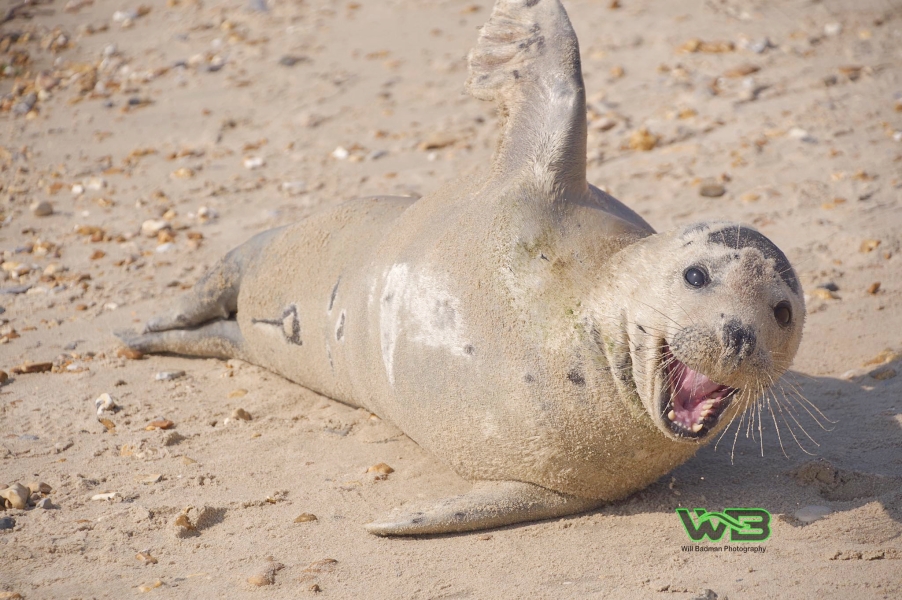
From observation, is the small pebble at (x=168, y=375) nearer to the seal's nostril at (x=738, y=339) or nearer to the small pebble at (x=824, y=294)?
the seal's nostril at (x=738, y=339)

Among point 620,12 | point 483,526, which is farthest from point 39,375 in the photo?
point 620,12

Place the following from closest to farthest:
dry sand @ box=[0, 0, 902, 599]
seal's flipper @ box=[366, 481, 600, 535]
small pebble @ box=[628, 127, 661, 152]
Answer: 1. dry sand @ box=[0, 0, 902, 599]
2. seal's flipper @ box=[366, 481, 600, 535]
3. small pebble @ box=[628, 127, 661, 152]

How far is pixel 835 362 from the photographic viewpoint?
425cm

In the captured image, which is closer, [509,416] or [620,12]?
[509,416]

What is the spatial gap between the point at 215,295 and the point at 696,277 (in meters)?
2.50

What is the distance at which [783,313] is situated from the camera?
2885 millimetres

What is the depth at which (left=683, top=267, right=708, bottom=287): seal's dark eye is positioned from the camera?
2904 millimetres

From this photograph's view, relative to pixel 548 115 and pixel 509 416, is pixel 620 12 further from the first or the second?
pixel 509 416

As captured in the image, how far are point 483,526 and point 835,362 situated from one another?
192cm

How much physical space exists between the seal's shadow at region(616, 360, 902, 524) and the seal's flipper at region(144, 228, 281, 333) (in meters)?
2.11

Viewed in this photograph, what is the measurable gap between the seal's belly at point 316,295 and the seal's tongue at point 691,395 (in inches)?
48.9

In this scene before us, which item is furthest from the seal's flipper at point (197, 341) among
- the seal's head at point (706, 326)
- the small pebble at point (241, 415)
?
the seal's head at point (706, 326)

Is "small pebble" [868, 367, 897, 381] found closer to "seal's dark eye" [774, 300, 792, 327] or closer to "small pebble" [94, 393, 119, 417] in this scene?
"seal's dark eye" [774, 300, 792, 327]

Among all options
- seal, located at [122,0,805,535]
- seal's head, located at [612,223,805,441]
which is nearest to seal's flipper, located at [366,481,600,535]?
seal, located at [122,0,805,535]
